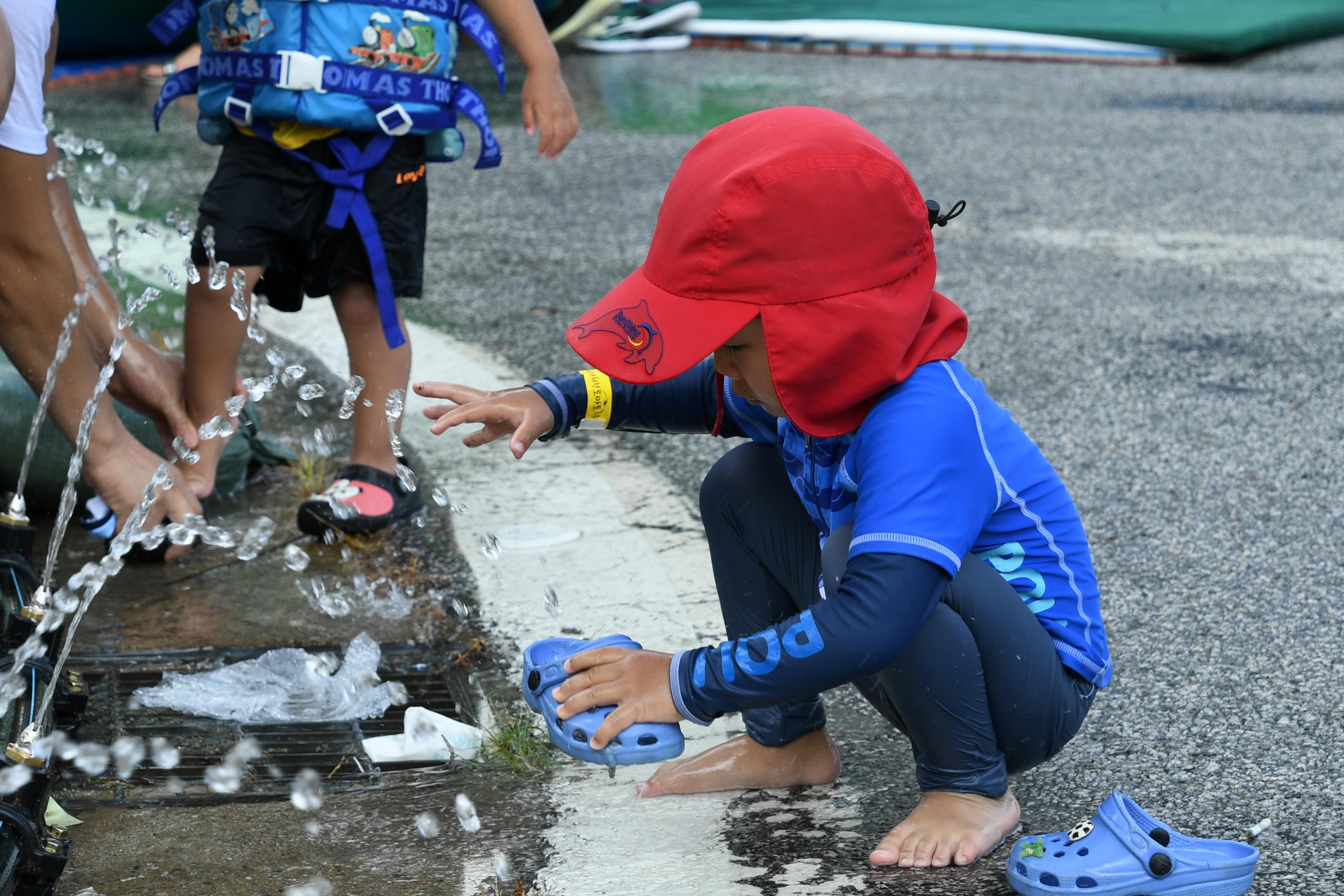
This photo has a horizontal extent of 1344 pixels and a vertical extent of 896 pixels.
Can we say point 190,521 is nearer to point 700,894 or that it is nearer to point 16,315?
point 16,315

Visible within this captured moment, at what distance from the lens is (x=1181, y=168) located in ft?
21.0

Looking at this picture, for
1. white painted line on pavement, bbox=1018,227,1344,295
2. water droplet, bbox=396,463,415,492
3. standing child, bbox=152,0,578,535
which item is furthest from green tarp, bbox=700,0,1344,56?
water droplet, bbox=396,463,415,492

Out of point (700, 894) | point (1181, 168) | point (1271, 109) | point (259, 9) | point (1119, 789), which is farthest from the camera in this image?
point (1271, 109)

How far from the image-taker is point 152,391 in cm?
280

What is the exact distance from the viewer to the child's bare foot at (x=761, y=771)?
198 centimetres

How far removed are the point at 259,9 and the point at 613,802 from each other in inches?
69.4

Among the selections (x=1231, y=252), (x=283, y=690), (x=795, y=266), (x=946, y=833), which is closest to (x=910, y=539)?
(x=795, y=266)

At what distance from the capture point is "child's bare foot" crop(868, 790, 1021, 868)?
1.77 metres

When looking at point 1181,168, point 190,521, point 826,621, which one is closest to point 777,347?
point 826,621

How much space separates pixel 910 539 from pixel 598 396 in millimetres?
606

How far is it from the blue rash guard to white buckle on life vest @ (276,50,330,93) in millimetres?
1366

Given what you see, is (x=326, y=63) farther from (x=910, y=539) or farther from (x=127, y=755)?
(x=910, y=539)

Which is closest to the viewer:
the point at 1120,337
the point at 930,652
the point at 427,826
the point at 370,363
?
the point at 930,652

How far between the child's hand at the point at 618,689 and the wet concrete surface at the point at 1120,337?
0.29 meters
